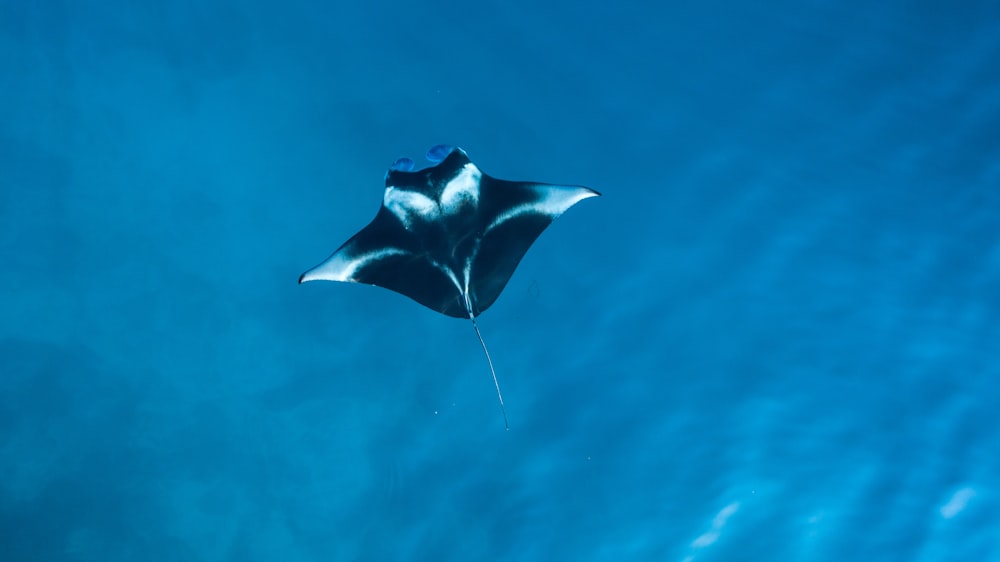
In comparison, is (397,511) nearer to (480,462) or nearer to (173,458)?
(480,462)

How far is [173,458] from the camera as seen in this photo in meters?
10.2

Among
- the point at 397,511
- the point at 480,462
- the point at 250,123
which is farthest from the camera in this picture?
the point at 397,511

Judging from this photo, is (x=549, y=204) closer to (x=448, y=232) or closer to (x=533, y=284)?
(x=448, y=232)

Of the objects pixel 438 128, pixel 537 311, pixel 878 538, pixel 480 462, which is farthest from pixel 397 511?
pixel 878 538

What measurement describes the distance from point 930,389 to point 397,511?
370 inches

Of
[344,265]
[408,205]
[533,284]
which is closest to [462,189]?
[408,205]

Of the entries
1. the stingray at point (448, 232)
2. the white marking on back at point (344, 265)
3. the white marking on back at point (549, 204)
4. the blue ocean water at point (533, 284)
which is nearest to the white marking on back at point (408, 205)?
the stingray at point (448, 232)

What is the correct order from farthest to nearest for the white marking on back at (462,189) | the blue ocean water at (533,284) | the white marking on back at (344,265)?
the blue ocean water at (533,284), the white marking on back at (462,189), the white marking on back at (344,265)

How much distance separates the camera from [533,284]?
792 centimetres

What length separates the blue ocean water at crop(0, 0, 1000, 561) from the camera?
7.23 meters

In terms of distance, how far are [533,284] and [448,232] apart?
2508 mm

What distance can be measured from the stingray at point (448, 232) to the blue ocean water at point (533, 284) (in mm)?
1796

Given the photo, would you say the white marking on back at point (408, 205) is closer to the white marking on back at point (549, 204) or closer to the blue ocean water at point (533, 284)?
the white marking on back at point (549, 204)

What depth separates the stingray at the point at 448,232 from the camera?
5.46m
